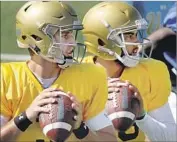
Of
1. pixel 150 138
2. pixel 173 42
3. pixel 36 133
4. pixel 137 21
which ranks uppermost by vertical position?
pixel 137 21

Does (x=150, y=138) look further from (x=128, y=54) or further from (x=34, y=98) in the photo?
(x=34, y=98)

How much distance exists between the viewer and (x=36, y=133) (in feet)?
7.80

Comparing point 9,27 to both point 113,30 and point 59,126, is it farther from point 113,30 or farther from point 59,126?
point 59,126

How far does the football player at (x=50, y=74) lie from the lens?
7.75 ft

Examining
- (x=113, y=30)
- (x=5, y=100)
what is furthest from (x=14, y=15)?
(x=5, y=100)

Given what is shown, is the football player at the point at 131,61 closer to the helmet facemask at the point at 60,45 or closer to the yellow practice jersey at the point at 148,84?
the yellow practice jersey at the point at 148,84

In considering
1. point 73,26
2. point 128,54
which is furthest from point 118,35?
A: point 73,26

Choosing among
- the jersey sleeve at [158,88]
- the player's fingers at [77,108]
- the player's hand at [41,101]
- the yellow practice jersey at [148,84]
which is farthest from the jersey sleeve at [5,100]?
the jersey sleeve at [158,88]

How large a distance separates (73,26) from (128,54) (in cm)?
36

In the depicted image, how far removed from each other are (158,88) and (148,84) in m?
0.04

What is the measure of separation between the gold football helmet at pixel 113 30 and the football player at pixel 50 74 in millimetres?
221

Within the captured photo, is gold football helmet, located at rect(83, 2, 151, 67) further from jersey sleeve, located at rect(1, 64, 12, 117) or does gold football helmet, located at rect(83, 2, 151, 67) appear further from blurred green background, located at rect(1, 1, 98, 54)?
blurred green background, located at rect(1, 1, 98, 54)

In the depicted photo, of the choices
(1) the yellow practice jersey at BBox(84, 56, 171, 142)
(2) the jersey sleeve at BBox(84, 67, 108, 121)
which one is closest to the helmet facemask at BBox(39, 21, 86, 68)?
(2) the jersey sleeve at BBox(84, 67, 108, 121)

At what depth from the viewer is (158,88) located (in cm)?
282
